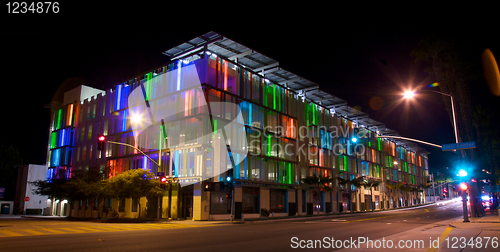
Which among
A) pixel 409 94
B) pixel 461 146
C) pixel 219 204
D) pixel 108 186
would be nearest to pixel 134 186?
pixel 108 186

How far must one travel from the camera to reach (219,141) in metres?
39.0

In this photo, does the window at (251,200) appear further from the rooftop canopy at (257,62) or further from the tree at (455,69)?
the tree at (455,69)

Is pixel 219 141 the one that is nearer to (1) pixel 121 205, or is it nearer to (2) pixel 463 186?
(1) pixel 121 205

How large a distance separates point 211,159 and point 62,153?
35466 millimetres

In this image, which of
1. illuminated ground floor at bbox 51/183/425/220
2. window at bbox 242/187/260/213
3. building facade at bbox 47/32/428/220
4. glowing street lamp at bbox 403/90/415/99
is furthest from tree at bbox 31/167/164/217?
glowing street lamp at bbox 403/90/415/99

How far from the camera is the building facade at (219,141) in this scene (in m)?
38.8

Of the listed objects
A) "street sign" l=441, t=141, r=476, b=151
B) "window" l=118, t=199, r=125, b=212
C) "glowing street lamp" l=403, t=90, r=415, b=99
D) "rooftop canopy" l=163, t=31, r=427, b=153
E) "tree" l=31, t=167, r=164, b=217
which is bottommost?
"window" l=118, t=199, r=125, b=212

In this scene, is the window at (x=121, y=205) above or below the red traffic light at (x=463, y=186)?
below

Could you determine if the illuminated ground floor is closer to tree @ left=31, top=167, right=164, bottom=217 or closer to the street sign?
tree @ left=31, top=167, right=164, bottom=217

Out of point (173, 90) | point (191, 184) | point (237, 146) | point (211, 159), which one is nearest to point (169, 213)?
point (191, 184)

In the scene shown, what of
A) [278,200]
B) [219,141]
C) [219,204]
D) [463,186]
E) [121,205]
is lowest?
[121,205]

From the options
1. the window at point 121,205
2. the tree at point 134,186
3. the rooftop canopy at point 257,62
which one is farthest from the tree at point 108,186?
the rooftop canopy at point 257,62

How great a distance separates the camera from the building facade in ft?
127

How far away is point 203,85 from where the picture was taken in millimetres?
38781
